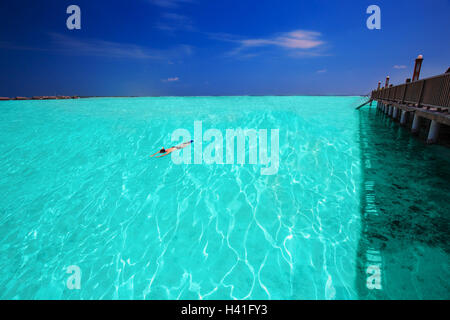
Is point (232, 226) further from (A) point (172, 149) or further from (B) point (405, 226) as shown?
(A) point (172, 149)

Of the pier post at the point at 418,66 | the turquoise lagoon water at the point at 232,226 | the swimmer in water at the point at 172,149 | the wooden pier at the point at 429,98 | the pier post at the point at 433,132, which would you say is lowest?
the turquoise lagoon water at the point at 232,226

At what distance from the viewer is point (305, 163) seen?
9031mm

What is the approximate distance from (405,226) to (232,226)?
15.2 feet

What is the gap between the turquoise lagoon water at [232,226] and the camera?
13.6 feet

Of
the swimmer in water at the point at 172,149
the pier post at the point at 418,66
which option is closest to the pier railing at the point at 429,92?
the pier post at the point at 418,66

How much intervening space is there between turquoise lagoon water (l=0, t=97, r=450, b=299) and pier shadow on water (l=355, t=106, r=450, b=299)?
0.03 m

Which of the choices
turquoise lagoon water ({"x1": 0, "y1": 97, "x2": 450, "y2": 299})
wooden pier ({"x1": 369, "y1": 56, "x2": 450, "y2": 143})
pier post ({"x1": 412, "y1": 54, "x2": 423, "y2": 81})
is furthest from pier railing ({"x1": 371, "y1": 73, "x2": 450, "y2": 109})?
turquoise lagoon water ({"x1": 0, "y1": 97, "x2": 450, "y2": 299})

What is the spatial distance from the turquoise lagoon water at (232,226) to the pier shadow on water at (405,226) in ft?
0.10

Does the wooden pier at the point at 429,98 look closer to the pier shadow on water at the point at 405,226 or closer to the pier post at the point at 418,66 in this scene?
the pier post at the point at 418,66

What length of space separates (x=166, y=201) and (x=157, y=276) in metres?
2.80

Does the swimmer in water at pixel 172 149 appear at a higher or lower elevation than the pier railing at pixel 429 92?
lower
